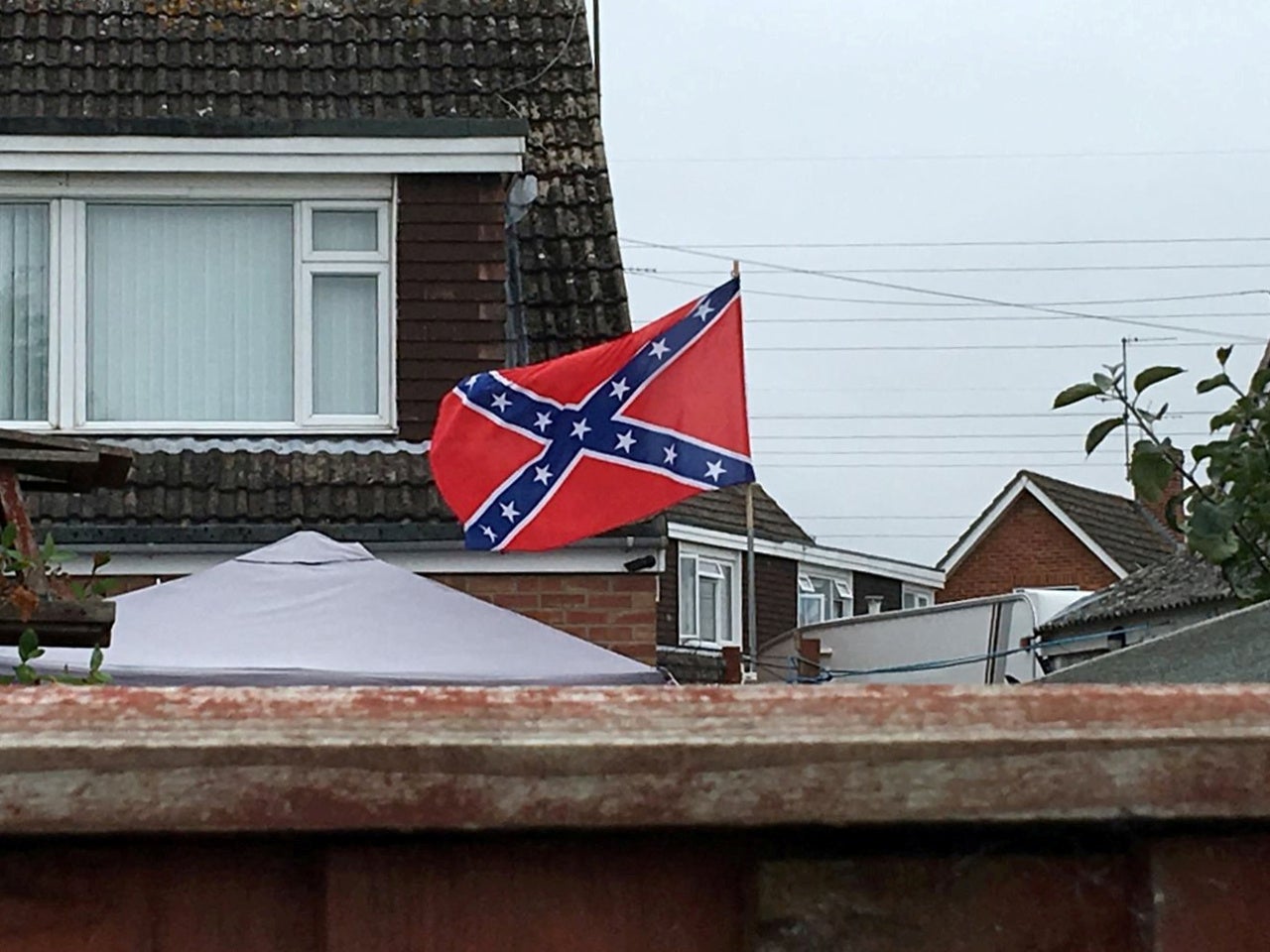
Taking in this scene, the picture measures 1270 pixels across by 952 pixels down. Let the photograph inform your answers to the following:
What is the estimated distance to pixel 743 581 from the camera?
3841 cm

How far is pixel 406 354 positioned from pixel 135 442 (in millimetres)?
1495

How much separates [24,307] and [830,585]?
32241mm

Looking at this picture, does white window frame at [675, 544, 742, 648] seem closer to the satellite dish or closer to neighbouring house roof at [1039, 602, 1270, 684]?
the satellite dish

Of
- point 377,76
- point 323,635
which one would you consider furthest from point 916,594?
point 323,635

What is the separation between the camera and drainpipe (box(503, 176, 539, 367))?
11664 millimetres

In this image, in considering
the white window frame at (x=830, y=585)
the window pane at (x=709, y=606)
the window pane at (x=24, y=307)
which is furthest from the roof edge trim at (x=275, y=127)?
the white window frame at (x=830, y=585)

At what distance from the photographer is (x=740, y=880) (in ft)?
3.79

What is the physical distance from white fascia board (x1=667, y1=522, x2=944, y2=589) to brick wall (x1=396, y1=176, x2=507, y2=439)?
24.1 metres

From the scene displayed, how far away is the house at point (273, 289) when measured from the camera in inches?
439

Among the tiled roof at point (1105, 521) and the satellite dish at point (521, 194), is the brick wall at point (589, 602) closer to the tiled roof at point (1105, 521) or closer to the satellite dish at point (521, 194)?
the satellite dish at point (521, 194)

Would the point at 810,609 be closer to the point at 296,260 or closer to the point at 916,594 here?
the point at 916,594

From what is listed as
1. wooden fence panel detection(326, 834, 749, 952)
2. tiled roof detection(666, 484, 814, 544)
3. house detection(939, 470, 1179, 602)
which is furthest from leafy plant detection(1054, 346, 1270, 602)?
house detection(939, 470, 1179, 602)

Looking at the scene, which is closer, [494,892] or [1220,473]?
[494,892]

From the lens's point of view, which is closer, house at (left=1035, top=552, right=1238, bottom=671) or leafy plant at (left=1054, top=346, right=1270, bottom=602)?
leafy plant at (left=1054, top=346, right=1270, bottom=602)
